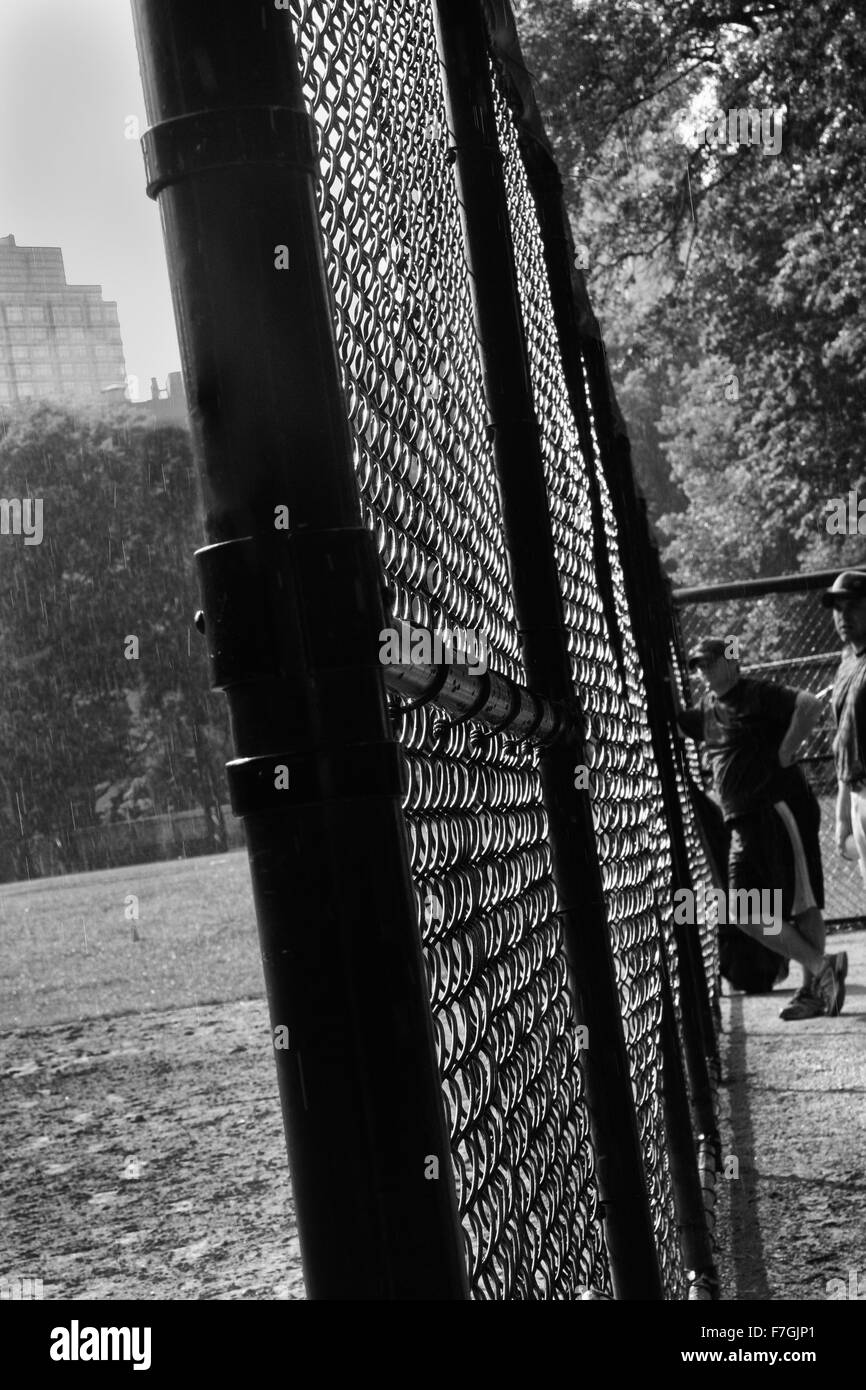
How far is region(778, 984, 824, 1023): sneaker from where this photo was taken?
283 inches

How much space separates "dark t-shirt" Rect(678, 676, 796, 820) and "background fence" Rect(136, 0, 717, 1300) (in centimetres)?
393

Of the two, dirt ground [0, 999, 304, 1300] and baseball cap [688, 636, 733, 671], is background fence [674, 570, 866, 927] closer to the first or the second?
baseball cap [688, 636, 733, 671]

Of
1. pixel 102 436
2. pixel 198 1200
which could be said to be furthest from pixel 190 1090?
pixel 102 436

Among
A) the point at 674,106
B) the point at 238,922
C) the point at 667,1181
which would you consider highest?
the point at 674,106

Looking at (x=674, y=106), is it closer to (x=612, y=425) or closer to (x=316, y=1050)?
(x=612, y=425)

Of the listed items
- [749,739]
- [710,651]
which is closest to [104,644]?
[749,739]

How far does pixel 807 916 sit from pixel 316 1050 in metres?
6.90

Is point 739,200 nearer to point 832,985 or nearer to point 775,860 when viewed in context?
point 775,860

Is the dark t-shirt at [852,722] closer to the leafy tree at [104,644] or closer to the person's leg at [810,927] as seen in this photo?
the person's leg at [810,927]

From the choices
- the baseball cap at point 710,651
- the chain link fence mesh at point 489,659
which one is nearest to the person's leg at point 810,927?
the baseball cap at point 710,651

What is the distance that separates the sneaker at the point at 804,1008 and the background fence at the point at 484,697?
363 centimetres

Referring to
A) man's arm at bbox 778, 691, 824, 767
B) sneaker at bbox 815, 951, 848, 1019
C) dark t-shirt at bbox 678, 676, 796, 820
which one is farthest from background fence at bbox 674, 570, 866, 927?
sneaker at bbox 815, 951, 848, 1019

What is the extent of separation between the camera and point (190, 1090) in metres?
9.05

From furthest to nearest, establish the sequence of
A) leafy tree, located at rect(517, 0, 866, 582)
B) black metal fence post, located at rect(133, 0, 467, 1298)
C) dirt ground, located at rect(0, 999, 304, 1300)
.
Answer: leafy tree, located at rect(517, 0, 866, 582) < dirt ground, located at rect(0, 999, 304, 1300) < black metal fence post, located at rect(133, 0, 467, 1298)
